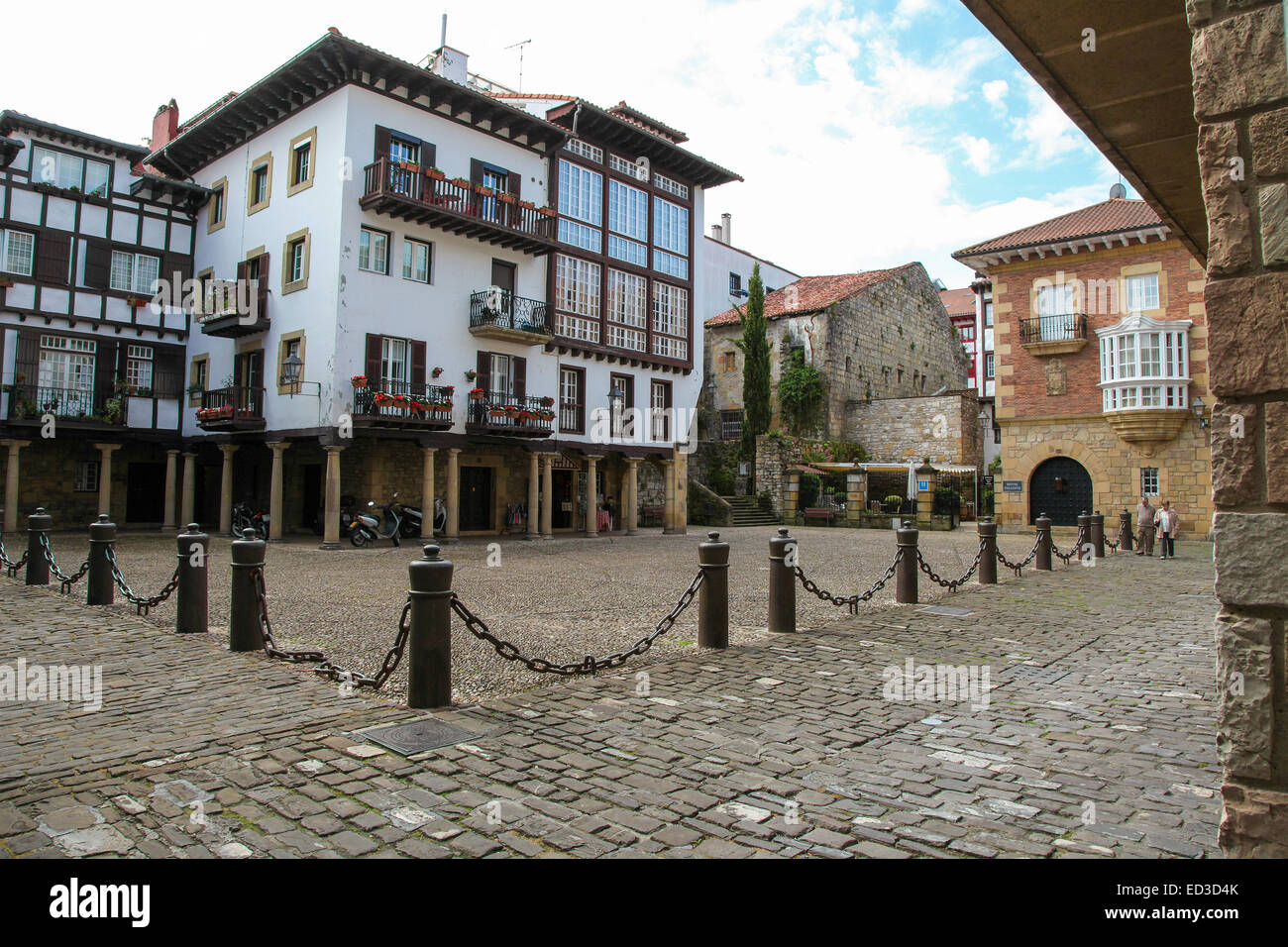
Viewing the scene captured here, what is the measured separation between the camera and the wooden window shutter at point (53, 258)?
22.1 metres

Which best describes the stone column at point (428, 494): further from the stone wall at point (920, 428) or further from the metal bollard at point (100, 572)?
the stone wall at point (920, 428)

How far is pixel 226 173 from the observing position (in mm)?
23688

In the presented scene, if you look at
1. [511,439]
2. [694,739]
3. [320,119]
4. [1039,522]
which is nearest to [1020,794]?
[694,739]

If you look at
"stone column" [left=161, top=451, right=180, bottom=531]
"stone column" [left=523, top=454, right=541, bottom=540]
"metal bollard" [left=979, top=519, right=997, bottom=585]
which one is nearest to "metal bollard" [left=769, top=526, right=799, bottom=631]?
"metal bollard" [left=979, top=519, right=997, bottom=585]

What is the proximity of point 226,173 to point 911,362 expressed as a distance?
3468 cm

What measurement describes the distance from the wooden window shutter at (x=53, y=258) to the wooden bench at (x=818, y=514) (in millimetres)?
27111

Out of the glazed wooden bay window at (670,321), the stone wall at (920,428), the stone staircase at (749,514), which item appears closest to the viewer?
the glazed wooden bay window at (670,321)

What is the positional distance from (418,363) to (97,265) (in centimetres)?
1082

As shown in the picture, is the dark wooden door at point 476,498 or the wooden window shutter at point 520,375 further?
the dark wooden door at point 476,498

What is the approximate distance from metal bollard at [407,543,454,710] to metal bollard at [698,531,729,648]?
282 cm

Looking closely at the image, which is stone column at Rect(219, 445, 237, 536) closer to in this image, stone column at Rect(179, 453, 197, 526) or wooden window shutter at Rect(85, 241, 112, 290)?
stone column at Rect(179, 453, 197, 526)

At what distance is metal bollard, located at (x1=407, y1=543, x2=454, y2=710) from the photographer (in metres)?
5.27

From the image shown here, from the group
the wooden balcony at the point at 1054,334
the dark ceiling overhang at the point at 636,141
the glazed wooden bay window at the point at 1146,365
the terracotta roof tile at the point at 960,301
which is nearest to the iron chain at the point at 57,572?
the dark ceiling overhang at the point at 636,141

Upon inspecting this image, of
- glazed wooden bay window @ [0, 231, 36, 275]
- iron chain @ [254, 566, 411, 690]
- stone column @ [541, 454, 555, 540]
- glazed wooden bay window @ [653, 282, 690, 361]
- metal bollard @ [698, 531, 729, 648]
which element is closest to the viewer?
iron chain @ [254, 566, 411, 690]
